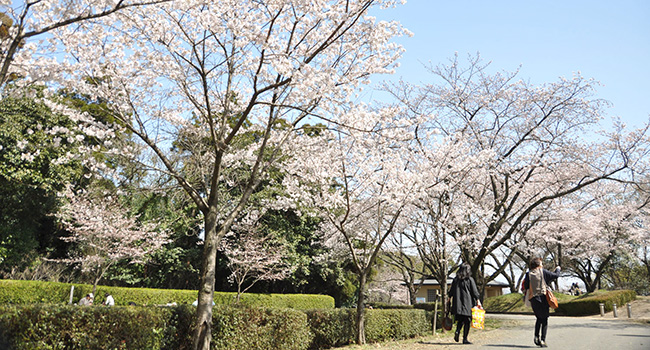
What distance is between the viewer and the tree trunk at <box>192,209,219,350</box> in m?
5.12

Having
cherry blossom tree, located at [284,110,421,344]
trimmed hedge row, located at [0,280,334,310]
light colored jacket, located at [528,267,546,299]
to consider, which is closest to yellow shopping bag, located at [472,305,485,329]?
light colored jacket, located at [528,267,546,299]

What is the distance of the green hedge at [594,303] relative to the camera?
18672mm

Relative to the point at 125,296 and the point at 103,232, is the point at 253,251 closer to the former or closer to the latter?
the point at 125,296

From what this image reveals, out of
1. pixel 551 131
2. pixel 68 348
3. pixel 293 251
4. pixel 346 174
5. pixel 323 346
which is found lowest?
pixel 323 346

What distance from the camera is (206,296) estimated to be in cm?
530

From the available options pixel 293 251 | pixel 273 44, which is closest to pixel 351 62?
pixel 273 44

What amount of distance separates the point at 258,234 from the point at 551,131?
39.2 feet

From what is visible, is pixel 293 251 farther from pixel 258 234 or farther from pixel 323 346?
pixel 323 346

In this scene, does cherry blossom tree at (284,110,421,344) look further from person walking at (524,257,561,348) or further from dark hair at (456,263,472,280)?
person walking at (524,257,561,348)

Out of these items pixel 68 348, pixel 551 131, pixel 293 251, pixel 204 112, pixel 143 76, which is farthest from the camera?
pixel 293 251

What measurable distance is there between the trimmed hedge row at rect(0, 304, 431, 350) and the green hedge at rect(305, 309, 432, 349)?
0.02 metres

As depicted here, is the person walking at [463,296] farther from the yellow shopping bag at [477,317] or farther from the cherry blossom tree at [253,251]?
the cherry blossom tree at [253,251]

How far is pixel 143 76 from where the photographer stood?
253 inches

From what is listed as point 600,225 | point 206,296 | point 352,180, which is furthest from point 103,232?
point 600,225
